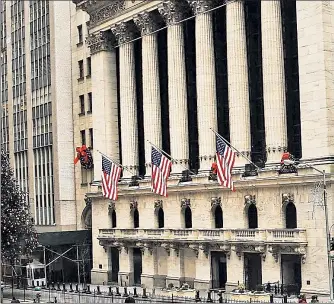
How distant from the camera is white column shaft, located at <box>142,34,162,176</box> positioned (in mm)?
73688

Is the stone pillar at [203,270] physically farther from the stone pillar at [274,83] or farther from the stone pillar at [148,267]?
the stone pillar at [274,83]

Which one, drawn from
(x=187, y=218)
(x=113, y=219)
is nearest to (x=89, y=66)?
(x=113, y=219)

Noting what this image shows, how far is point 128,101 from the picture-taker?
3056 inches

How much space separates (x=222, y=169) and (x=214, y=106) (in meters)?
11.3

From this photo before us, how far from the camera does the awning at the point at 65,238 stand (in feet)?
269

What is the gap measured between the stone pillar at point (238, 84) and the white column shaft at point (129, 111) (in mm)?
15930

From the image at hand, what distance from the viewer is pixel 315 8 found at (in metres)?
56.5

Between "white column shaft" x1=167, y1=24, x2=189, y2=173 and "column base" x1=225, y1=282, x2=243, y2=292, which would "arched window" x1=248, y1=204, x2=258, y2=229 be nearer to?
"column base" x1=225, y1=282, x2=243, y2=292

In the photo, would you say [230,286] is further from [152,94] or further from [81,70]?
[81,70]

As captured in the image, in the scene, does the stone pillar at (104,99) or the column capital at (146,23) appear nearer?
the column capital at (146,23)

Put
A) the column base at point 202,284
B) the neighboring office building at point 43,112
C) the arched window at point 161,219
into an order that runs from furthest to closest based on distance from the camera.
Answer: the neighboring office building at point 43,112, the arched window at point 161,219, the column base at point 202,284

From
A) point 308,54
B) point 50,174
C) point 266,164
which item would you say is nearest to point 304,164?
point 266,164

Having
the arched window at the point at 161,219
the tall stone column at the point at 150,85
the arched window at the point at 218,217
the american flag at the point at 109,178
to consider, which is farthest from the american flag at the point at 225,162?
the tall stone column at the point at 150,85

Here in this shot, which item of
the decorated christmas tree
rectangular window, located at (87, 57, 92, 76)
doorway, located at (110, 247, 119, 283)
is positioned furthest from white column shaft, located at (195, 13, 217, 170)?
rectangular window, located at (87, 57, 92, 76)
